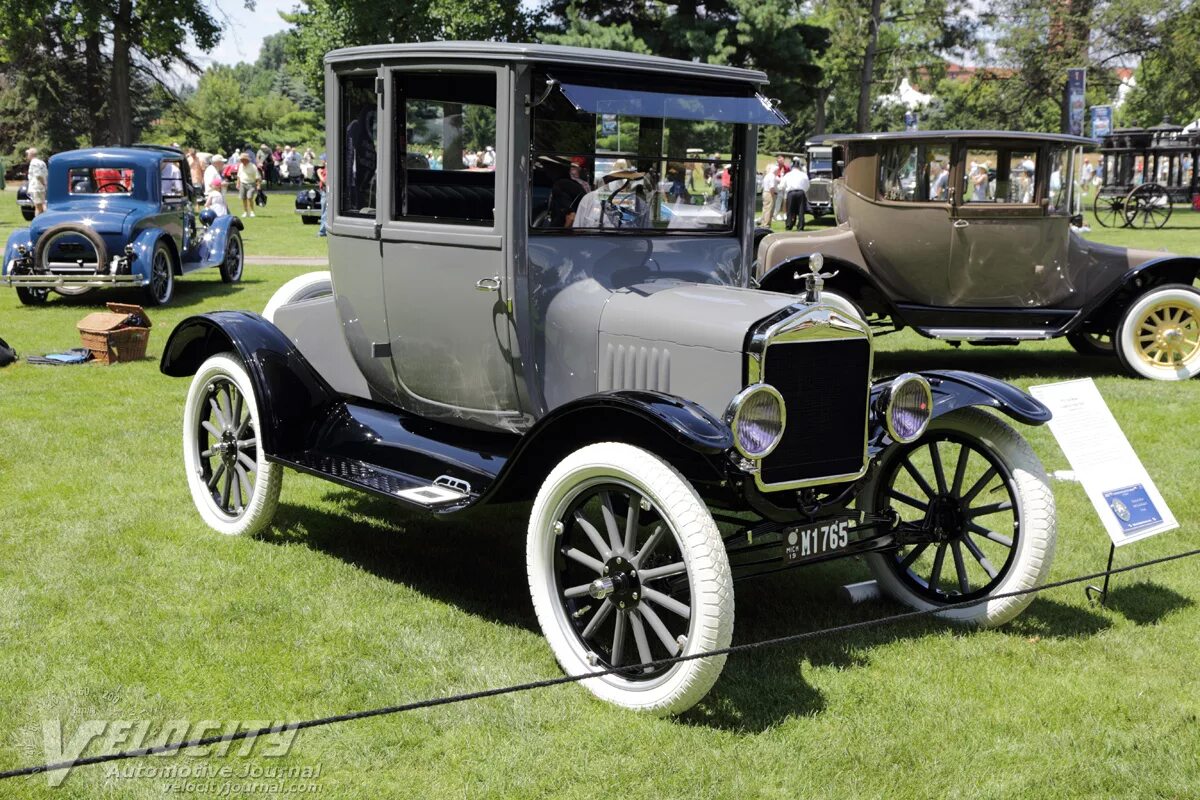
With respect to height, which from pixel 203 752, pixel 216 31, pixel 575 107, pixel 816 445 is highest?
pixel 216 31

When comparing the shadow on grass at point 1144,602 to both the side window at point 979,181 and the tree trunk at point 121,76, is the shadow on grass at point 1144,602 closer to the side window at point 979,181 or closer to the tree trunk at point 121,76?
the side window at point 979,181

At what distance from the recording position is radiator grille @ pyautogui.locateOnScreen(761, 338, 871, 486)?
159 inches

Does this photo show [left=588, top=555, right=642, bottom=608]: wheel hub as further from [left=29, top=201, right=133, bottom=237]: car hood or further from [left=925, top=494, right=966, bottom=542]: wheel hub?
[left=29, top=201, right=133, bottom=237]: car hood

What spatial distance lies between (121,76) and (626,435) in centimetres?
3254

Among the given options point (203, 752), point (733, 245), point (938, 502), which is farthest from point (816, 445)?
point (203, 752)

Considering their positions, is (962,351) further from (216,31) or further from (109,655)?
(216,31)

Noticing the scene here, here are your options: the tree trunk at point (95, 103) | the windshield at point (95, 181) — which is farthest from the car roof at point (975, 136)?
the tree trunk at point (95, 103)

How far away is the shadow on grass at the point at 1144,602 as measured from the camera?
15.5 feet

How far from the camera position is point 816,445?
163 inches

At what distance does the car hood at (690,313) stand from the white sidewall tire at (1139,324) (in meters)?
6.49

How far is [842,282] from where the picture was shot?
34.0 ft

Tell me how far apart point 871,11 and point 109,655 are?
3714 cm

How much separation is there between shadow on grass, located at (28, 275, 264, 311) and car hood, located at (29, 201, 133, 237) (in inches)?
33.1

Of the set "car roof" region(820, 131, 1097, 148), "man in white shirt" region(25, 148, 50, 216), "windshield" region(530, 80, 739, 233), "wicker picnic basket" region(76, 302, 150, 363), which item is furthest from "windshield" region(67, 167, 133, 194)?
"windshield" region(530, 80, 739, 233)
